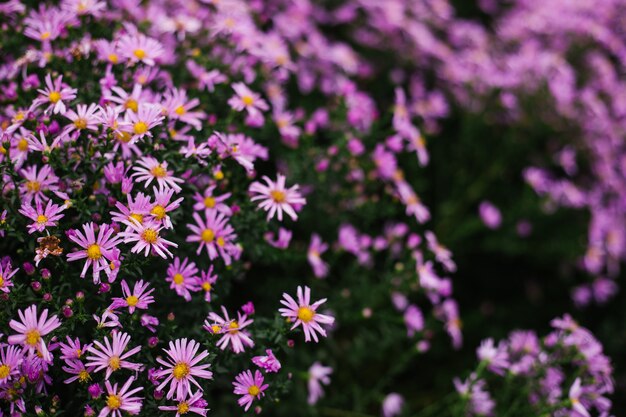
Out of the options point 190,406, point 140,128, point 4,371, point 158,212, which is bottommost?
point 190,406

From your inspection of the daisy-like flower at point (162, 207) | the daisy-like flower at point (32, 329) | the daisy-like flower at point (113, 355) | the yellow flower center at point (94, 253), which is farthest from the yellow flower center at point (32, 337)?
the daisy-like flower at point (162, 207)

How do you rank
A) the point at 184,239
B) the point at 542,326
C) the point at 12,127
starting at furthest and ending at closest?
1. the point at 542,326
2. the point at 184,239
3. the point at 12,127

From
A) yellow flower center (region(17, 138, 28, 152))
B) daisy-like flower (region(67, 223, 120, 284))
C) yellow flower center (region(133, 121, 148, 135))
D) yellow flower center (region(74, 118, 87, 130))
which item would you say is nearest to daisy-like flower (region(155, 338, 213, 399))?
daisy-like flower (region(67, 223, 120, 284))

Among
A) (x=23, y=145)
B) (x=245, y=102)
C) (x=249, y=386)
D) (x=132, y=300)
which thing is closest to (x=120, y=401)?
(x=132, y=300)

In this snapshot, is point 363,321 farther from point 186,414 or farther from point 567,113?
point 567,113

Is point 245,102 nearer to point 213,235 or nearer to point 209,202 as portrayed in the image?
point 209,202

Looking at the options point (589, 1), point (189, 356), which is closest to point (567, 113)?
point (589, 1)
